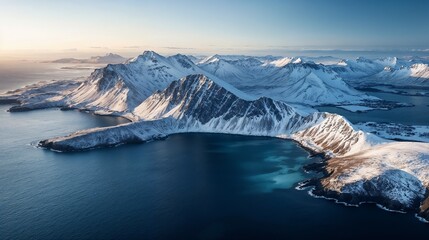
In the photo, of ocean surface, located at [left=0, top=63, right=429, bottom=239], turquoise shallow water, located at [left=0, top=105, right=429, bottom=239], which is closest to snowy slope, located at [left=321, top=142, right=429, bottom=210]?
ocean surface, located at [left=0, top=63, right=429, bottom=239]

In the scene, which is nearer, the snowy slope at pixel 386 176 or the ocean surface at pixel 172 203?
the ocean surface at pixel 172 203

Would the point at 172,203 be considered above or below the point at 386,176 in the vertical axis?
below

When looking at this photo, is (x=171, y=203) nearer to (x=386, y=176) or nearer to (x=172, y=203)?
(x=172, y=203)

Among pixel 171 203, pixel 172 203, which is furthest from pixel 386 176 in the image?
pixel 171 203

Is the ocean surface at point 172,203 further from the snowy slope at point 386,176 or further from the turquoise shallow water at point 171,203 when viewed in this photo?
the snowy slope at point 386,176

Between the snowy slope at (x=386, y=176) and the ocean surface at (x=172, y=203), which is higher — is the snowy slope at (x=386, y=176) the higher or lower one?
the higher one

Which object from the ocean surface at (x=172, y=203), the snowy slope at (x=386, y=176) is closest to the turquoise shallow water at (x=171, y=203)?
the ocean surface at (x=172, y=203)
